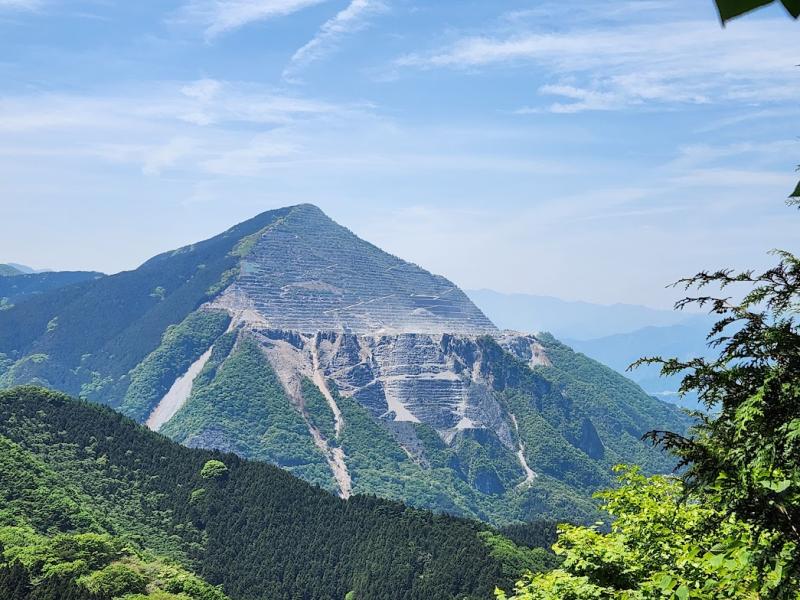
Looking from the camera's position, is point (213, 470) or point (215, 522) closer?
point (215, 522)

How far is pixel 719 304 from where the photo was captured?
10.3 m

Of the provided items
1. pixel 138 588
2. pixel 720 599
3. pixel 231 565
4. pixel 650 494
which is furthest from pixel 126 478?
pixel 720 599

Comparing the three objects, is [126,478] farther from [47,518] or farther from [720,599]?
[720,599]

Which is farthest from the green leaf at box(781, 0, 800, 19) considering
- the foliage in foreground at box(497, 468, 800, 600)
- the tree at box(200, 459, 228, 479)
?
the tree at box(200, 459, 228, 479)

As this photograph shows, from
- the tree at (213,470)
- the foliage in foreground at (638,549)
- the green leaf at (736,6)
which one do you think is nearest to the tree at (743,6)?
the green leaf at (736,6)

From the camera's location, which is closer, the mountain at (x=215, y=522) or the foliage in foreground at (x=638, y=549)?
the foliage in foreground at (x=638, y=549)

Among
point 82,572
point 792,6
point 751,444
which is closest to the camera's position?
point 792,6

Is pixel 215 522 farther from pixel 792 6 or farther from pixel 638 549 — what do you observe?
pixel 792 6

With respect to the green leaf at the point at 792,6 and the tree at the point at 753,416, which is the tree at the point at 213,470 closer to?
the tree at the point at 753,416

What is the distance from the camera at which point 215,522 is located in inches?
4353

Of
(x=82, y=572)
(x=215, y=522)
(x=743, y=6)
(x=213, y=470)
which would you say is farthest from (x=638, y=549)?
(x=213, y=470)

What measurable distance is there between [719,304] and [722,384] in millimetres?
1111

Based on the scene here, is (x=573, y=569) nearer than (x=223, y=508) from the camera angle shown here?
Yes

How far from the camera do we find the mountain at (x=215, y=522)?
281ft
